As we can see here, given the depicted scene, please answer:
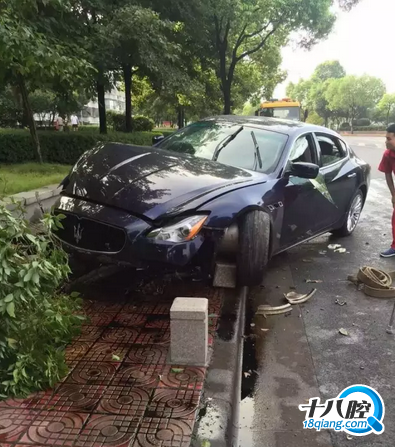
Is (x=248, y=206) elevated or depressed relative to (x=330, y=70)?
depressed

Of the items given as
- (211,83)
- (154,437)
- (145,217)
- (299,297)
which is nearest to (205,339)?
(154,437)

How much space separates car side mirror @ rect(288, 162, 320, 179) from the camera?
4.55m

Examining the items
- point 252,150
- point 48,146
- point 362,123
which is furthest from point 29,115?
point 362,123

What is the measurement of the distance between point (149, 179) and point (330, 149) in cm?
325

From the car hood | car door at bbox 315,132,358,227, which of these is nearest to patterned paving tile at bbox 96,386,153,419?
the car hood

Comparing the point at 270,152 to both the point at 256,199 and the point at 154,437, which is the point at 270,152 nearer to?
the point at 256,199

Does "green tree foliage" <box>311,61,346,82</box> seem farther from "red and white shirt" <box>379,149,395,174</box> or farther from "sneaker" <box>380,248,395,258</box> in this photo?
"sneaker" <box>380,248,395,258</box>

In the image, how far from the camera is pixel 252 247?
155 inches

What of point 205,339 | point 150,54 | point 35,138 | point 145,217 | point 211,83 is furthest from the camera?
point 211,83

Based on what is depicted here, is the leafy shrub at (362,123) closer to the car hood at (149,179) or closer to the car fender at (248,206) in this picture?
the car fender at (248,206)

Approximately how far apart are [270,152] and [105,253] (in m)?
2.26

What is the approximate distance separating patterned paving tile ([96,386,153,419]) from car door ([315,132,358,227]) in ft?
12.1

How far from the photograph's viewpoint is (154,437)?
2312 mm

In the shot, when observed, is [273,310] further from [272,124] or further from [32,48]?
[32,48]
